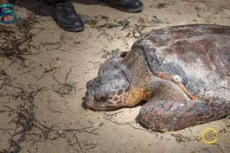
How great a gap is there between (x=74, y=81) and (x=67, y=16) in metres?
0.99

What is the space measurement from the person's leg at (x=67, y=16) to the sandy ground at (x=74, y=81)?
0.25 ft

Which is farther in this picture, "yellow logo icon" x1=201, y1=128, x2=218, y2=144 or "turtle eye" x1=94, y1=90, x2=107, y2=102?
"turtle eye" x1=94, y1=90, x2=107, y2=102

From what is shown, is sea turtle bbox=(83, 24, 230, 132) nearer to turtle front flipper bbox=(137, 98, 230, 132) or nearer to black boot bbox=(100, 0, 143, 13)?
turtle front flipper bbox=(137, 98, 230, 132)

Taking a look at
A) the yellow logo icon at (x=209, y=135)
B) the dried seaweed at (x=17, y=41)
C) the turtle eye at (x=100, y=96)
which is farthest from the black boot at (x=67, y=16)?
A: the yellow logo icon at (x=209, y=135)

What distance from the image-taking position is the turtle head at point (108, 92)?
2469mm

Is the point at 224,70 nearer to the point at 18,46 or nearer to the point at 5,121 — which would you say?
the point at 5,121

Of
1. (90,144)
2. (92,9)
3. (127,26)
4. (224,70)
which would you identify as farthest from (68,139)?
(92,9)

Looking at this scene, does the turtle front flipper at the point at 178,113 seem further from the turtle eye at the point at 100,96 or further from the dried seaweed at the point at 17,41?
the dried seaweed at the point at 17,41

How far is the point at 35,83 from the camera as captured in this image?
9.23ft

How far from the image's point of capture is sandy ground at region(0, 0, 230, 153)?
230 centimetres

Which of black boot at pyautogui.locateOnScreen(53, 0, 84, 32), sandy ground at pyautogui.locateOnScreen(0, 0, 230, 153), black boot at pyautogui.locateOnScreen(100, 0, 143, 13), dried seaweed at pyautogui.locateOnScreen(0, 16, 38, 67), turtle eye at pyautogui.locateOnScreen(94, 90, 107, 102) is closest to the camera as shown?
sandy ground at pyautogui.locateOnScreen(0, 0, 230, 153)

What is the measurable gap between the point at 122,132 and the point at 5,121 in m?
0.86

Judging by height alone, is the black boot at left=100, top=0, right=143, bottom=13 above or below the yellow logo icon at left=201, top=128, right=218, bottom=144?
above

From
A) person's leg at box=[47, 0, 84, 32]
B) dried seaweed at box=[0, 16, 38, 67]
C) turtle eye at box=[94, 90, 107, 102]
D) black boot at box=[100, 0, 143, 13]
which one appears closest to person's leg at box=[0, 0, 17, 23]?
dried seaweed at box=[0, 16, 38, 67]
